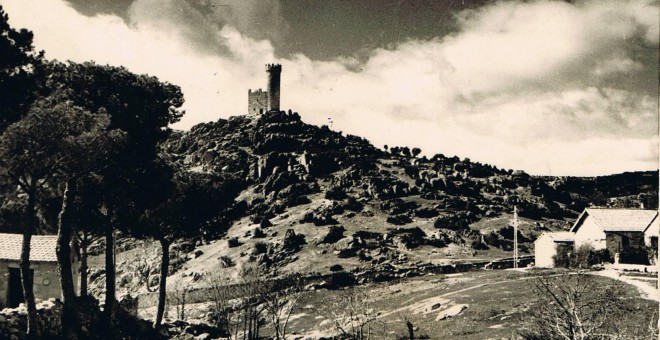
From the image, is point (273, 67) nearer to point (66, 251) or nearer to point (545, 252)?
point (545, 252)

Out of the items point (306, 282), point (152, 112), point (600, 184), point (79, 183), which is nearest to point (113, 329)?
point (79, 183)

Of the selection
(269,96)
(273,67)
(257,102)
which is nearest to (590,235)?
(273,67)

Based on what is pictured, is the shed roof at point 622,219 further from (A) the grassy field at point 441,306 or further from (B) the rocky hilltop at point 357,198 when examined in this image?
(B) the rocky hilltop at point 357,198

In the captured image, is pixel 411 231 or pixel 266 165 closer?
pixel 411 231

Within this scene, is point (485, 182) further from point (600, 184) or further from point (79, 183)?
point (79, 183)

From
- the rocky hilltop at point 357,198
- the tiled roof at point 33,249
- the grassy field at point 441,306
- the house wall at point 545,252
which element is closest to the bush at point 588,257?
the house wall at point 545,252

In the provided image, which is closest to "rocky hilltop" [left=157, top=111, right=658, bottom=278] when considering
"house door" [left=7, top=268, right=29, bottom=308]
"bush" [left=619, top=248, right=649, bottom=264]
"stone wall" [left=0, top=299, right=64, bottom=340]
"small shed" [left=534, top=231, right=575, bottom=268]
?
"small shed" [left=534, top=231, right=575, bottom=268]

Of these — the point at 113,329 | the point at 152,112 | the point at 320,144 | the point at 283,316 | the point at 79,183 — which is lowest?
the point at 283,316
